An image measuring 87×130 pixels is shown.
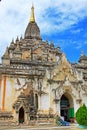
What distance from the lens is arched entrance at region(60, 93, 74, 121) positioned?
29759mm

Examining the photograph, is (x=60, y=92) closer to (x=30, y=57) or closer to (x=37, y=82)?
(x=37, y=82)

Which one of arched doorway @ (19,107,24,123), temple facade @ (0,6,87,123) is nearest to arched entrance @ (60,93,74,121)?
temple facade @ (0,6,87,123)

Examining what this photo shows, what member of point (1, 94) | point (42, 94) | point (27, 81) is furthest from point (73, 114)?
point (1, 94)

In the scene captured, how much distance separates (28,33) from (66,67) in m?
19.6

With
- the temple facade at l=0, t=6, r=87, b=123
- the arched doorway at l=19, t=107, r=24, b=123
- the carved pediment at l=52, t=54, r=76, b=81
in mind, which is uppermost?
the carved pediment at l=52, t=54, r=76, b=81

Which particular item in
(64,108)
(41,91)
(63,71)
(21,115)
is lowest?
(21,115)

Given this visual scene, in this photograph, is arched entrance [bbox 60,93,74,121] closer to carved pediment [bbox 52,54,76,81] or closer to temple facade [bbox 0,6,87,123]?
temple facade [bbox 0,6,87,123]

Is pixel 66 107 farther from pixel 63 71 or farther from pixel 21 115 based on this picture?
pixel 21 115

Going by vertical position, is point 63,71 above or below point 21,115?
above

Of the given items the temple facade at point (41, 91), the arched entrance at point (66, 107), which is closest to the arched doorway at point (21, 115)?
the temple facade at point (41, 91)

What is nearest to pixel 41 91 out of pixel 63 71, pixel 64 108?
pixel 63 71

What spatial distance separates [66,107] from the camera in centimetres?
3006

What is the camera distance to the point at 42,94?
1093 inches

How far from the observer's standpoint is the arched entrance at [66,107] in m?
29.8
